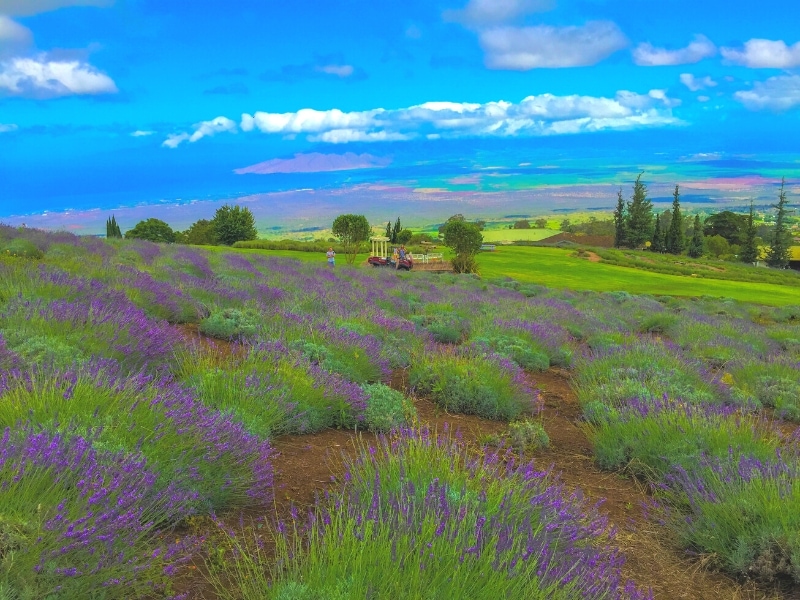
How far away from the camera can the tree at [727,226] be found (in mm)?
124250

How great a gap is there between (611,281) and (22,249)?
35.7 m

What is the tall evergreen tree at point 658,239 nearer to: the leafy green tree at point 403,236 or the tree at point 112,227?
the leafy green tree at point 403,236

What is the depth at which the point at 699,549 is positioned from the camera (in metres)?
3.77

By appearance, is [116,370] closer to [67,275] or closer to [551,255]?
[67,275]

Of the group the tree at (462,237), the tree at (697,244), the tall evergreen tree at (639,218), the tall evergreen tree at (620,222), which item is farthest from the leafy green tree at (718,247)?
the tree at (462,237)

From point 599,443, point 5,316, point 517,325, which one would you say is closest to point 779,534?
point 599,443

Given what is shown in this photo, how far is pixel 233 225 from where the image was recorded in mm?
83500

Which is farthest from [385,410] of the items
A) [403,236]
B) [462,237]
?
[403,236]

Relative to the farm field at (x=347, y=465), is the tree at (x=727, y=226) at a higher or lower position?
higher

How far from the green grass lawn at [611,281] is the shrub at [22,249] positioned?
2686 cm

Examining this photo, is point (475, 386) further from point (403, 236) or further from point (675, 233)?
point (675, 233)

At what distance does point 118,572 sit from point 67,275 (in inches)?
246

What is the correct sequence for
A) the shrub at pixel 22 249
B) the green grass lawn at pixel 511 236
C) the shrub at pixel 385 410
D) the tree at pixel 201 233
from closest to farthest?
the shrub at pixel 385 410 → the shrub at pixel 22 249 → the green grass lawn at pixel 511 236 → the tree at pixel 201 233

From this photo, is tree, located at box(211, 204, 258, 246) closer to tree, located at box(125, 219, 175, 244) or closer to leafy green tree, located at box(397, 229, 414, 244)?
tree, located at box(125, 219, 175, 244)
